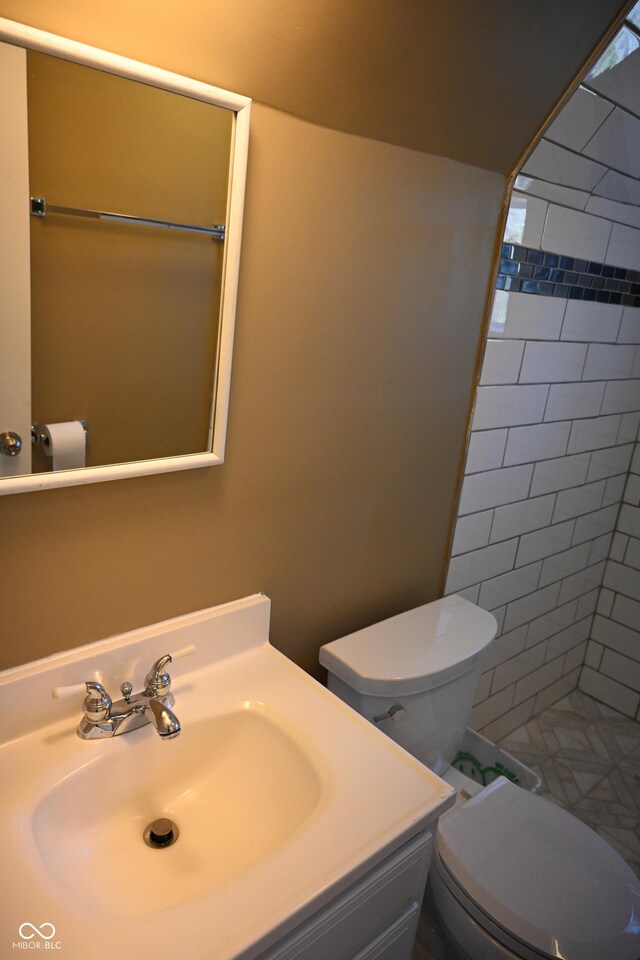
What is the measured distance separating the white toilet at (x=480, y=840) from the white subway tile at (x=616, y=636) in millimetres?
1204

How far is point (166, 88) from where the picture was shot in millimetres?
930

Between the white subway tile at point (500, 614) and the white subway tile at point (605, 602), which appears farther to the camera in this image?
the white subway tile at point (605, 602)

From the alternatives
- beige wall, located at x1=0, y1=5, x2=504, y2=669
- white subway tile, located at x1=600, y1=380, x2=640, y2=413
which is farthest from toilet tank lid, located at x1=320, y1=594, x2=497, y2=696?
white subway tile, located at x1=600, y1=380, x2=640, y2=413

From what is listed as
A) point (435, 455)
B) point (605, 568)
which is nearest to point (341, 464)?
point (435, 455)

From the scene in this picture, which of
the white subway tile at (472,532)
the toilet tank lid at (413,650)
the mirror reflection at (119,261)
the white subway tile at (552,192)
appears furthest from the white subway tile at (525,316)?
the mirror reflection at (119,261)

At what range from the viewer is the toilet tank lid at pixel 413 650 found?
52.9 inches

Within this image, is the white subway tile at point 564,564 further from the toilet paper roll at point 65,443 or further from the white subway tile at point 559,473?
the toilet paper roll at point 65,443

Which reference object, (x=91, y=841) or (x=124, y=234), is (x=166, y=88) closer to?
(x=124, y=234)

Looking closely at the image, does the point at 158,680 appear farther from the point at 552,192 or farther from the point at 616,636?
the point at 616,636

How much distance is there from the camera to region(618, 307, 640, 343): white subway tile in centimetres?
211

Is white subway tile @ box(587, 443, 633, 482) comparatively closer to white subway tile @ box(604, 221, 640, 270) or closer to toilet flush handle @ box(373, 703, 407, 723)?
white subway tile @ box(604, 221, 640, 270)

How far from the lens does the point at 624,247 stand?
1.99 meters

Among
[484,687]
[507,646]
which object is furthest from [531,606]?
[484,687]

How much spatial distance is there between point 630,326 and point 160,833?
1.98 meters
